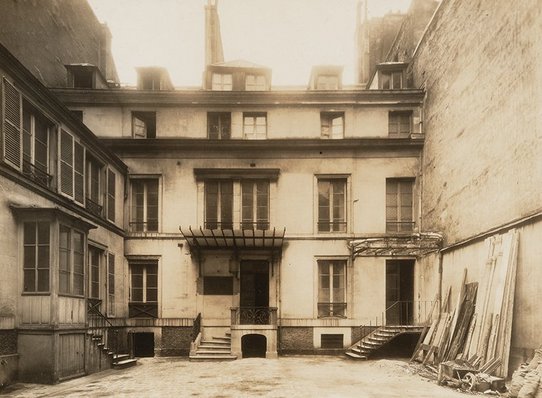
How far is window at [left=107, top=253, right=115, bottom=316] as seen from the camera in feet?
64.7

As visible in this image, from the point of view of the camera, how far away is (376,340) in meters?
20.3

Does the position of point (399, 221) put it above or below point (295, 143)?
below

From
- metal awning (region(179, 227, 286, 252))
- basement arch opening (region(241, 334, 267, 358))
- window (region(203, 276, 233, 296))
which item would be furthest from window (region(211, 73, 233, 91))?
basement arch opening (region(241, 334, 267, 358))

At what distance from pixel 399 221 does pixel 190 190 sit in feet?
29.9

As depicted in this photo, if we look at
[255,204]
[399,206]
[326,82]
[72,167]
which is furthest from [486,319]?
[326,82]

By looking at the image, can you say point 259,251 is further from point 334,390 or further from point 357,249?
point 334,390

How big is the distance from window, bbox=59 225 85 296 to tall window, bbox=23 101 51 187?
163 centimetres

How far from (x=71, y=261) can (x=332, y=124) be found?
1314 cm

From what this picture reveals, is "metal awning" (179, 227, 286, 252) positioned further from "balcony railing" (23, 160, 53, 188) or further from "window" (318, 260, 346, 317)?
"balcony railing" (23, 160, 53, 188)

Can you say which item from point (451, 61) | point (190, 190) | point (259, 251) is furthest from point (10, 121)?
point (451, 61)

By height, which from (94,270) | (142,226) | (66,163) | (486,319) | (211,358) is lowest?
(211,358)

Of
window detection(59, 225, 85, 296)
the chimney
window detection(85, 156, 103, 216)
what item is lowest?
window detection(59, 225, 85, 296)

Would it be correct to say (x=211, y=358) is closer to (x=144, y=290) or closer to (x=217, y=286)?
(x=217, y=286)

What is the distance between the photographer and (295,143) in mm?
22562
